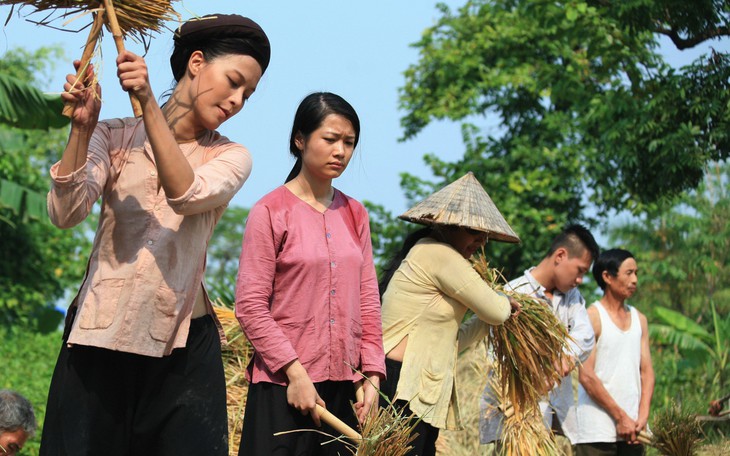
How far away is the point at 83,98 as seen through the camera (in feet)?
8.87

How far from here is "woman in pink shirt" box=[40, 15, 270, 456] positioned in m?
2.70

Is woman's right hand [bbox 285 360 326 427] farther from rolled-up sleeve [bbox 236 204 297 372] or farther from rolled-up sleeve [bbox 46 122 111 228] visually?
rolled-up sleeve [bbox 46 122 111 228]

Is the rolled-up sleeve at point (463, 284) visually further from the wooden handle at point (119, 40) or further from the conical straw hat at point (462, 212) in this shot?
the wooden handle at point (119, 40)

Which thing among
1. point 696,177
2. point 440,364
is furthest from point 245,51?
point 696,177

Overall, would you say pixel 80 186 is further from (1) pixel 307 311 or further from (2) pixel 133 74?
(1) pixel 307 311

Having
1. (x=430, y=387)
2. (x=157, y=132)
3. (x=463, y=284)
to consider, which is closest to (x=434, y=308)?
(x=463, y=284)

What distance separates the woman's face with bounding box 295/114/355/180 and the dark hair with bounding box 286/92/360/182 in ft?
0.06

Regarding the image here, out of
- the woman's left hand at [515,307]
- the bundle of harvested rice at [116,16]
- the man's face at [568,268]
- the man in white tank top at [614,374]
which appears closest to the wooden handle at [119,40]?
the bundle of harvested rice at [116,16]

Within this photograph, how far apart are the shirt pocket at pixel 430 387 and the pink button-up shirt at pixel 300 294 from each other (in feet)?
2.61

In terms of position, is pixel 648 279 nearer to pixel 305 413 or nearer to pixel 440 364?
pixel 440 364

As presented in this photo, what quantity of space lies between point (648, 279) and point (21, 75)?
1622 cm

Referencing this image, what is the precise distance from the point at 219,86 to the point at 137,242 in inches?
19.1

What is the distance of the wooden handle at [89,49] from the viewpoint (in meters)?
2.69

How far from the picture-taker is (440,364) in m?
4.42
